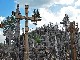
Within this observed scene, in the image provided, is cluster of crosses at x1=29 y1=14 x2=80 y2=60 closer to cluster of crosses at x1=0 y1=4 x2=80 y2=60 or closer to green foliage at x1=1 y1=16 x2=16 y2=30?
cluster of crosses at x1=0 y1=4 x2=80 y2=60

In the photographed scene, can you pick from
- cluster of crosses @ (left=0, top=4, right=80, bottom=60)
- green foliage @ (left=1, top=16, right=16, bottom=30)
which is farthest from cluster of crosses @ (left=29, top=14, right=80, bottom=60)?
green foliage @ (left=1, top=16, right=16, bottom=30)

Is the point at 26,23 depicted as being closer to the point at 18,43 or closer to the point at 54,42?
the point at 18,43

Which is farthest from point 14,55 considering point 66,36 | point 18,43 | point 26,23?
point 26,23

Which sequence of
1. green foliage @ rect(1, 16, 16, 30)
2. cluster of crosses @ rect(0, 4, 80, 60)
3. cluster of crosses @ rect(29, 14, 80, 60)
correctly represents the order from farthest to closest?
green foliage @ rect(1, 16, 16, 30)
cluster of crosses @ rect(29, 14, 80, 60)
cluster of crosses @ rect(0, 4, 80, 60)

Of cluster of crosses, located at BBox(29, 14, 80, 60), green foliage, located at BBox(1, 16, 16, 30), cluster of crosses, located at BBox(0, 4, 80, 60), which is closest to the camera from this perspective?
cluster of crosses, located at BBox(0, 4, 80, 60)

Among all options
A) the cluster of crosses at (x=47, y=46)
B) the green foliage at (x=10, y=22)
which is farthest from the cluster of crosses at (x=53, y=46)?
the green foliage at (x=10, y=22)

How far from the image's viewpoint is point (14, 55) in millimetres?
34625

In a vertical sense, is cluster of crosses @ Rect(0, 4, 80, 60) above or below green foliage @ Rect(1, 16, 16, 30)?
below

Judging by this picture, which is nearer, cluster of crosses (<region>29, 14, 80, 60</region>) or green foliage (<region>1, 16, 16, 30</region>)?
cluster of crosses (<region>29, 14, 80, 60</region>)

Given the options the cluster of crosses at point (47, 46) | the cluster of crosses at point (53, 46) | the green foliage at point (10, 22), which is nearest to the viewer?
the cluster of crosses at point (47, 46)

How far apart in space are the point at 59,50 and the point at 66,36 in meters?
2.30

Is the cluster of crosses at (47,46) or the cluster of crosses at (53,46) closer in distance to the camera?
the cluster of crosses at (47,46)

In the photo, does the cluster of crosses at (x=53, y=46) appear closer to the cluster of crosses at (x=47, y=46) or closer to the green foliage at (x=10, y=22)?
the cluster of crosses at (x=47, y=46)

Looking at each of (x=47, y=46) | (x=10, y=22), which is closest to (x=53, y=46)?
(x=47, y=46)
